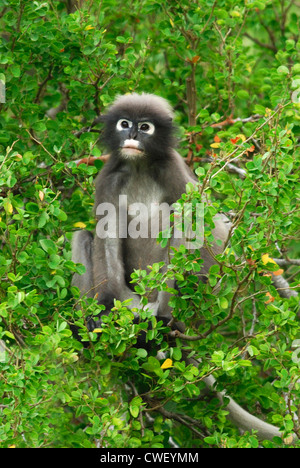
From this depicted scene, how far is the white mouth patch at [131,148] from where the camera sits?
5.45m

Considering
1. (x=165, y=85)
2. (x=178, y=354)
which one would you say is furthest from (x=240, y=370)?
(x=165, y=85)

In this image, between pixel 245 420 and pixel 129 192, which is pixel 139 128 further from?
pixel 245 420

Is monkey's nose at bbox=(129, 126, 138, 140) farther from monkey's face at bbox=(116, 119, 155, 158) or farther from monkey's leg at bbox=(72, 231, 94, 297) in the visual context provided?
monkey's leg at bbox=(72, 231, 94, 297)

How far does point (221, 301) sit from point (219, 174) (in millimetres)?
657

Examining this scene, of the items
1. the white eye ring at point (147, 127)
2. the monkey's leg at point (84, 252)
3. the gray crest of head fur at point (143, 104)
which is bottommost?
the monkey's leg at point (84, 252)

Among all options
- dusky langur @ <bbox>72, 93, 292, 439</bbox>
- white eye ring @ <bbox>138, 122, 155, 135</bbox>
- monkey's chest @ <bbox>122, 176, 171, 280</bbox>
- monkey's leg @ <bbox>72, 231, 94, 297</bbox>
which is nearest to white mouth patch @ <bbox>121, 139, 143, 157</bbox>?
dusky langur @ <bbox>72, 93, 292, 439</bbox>

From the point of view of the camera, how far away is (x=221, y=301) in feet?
14.3

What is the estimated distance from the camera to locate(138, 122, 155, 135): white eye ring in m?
5.62

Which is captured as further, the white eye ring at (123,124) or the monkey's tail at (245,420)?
the white eye ring at (123,124)

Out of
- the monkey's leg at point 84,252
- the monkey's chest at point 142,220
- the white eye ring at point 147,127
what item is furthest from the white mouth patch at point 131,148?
the monkey's leg at point 84,252

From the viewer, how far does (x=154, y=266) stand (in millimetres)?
4191

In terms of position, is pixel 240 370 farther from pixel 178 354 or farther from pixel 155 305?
pixel 155 305

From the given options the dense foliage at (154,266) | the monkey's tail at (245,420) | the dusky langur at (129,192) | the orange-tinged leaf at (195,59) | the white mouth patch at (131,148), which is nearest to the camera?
the dense foliage at (154,266)

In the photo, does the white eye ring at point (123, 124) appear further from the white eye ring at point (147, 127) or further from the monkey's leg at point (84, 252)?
the monkey's leg at point (84, 252)
